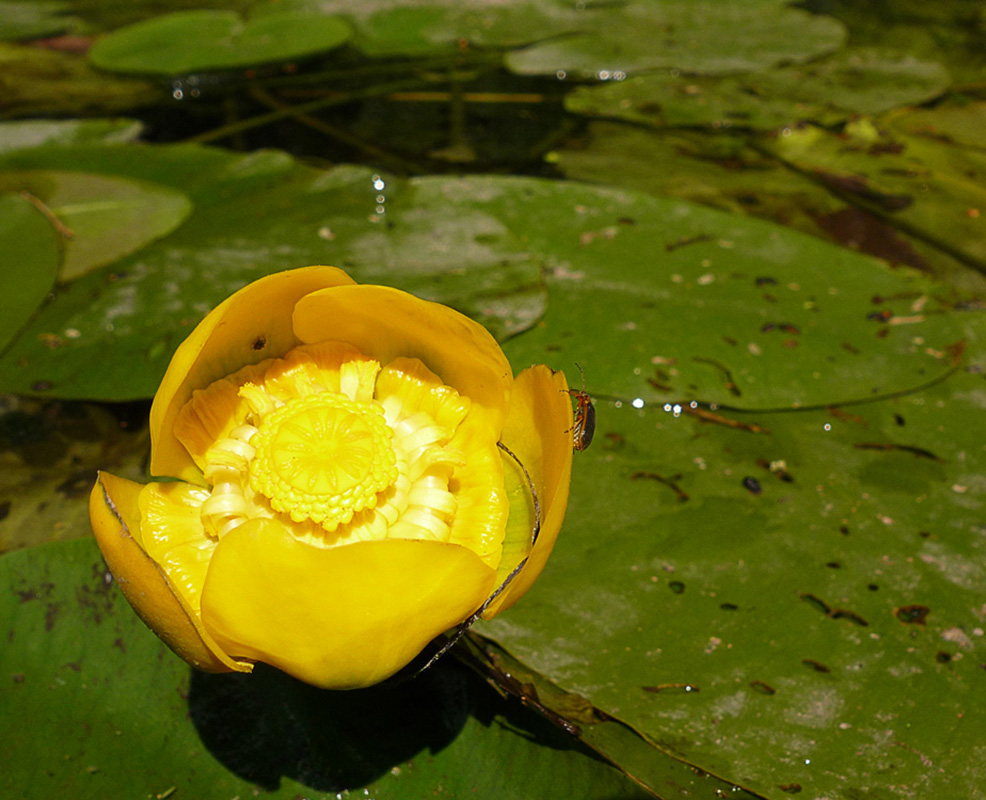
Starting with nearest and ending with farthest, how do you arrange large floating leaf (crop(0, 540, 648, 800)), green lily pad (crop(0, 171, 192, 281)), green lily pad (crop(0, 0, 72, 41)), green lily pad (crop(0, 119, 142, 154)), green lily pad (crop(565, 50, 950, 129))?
large floating leaf (crop(0, 540, 648, 800)), green lily pad (crop(0, 171, 192, 281)), green lily pad (crop(0, 119, 142, 154)), green lily pad (crop(565, 50, 950, 129)), green lily pad (crop(0, 0, 72, 41))

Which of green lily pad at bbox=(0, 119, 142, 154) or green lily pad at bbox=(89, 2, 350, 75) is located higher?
green lily pad at bbox=(89, 2, 350, 75)

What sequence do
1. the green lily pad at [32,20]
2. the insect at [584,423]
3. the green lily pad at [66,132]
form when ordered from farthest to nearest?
the green lily pad at [32,20], the green lily pad at [66,132], the insect at [584,423]

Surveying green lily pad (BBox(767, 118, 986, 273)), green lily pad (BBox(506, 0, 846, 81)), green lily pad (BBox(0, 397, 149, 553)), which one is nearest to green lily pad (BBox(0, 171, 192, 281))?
green lily pad (BBox(0, 397, 149, 553))

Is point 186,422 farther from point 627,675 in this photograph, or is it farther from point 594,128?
point 594,128

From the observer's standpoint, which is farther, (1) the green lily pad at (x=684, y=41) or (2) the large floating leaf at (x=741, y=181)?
(1) the green lily pad at (x=684, y=41)

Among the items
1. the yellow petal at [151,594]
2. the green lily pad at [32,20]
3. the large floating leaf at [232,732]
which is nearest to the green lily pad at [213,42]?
the green lily pad at [32,20]

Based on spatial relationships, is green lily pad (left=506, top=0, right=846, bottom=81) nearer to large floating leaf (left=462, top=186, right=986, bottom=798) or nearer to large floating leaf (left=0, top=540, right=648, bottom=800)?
large floating leaf (left=462, top=186, right=986, bottom=798)

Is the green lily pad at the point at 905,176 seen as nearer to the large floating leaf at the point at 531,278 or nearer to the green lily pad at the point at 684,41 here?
the large floating leaf at the point at 531,278
